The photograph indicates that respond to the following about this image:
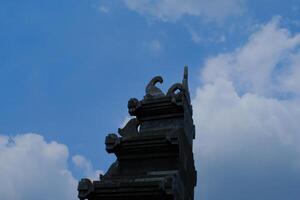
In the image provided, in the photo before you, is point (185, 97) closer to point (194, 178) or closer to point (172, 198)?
point (194, 178)

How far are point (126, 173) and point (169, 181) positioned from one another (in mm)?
2779

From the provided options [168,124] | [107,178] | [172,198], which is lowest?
[172,198]

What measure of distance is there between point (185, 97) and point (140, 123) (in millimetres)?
2134

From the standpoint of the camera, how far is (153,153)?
14602 millimetres

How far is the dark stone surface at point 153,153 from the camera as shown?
1299 centimetres

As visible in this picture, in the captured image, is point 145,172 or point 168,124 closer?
point 145,172

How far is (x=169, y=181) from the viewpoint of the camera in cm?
1241

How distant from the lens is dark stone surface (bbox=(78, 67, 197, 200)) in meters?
13.0

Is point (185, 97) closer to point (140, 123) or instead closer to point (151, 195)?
point (140, 123)

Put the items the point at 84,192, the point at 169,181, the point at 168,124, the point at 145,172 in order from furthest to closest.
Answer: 1. the point at 168,124
2. the point at 145,172
3. the point at 84,192
4. the point at 169,181

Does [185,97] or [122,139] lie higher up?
[185,97]

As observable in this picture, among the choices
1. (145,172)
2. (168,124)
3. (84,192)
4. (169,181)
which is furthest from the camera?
(168,124)

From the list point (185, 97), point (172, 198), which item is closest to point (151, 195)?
point (172, 198)

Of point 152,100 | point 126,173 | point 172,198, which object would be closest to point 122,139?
point 126,173
